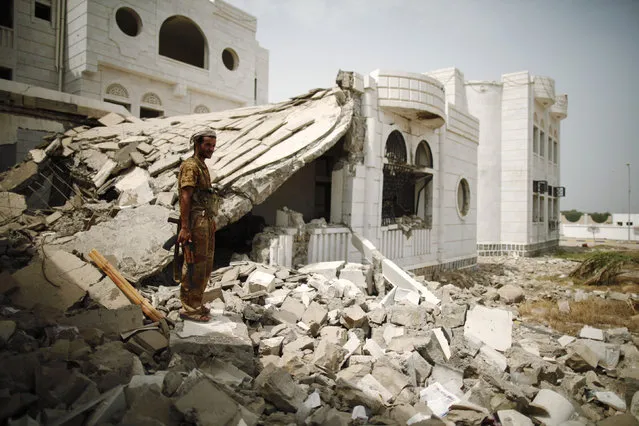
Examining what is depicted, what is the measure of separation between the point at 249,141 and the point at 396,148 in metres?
4.27

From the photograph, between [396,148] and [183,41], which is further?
[183,41]

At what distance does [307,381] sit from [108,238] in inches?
141

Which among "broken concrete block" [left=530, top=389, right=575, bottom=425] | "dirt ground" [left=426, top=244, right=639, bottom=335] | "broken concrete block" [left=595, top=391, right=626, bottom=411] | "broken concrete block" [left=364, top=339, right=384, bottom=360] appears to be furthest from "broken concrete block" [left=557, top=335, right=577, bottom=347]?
"broken concrete block" [left=364, top=339, right=384, bottom=360]

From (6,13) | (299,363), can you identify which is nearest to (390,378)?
(299,363)

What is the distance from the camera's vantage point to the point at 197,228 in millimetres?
3715

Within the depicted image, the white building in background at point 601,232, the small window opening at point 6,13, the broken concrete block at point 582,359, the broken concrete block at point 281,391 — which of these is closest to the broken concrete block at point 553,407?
the broken concrete block at point 582,359

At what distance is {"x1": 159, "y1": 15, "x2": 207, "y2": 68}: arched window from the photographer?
17328 mm

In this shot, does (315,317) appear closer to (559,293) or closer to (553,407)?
(553,407)

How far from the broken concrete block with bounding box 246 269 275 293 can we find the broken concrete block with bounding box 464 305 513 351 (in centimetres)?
279

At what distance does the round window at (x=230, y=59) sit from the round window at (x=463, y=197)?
40.0 feet

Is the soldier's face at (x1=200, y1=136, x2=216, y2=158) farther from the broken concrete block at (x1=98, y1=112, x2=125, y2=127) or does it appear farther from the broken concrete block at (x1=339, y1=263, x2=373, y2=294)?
the broken concrete block at (x1=98, y1=112, x2=125, y2=127)

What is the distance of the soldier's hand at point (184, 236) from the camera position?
11.9 feet

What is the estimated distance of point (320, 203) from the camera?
11305 mm

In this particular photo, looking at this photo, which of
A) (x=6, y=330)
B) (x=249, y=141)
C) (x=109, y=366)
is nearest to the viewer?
(x=109, y=366)
